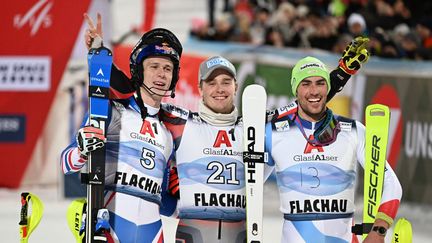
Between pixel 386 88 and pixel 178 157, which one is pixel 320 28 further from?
pixel 178 157

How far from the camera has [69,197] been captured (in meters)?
16.0

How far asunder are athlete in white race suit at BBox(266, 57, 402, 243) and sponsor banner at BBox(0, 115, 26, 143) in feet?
30.3

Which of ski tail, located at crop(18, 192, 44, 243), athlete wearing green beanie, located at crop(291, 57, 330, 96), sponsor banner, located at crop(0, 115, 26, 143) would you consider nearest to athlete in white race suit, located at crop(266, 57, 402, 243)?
athlete wearing green beanie, located at crop(291, 57, 330, 96)

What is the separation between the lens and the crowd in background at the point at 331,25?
15.9 m

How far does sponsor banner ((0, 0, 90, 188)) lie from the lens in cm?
1648

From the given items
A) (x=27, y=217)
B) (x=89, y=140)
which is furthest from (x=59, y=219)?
(x=89, y=140)

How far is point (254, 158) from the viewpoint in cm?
759

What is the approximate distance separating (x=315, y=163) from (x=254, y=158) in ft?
1.39

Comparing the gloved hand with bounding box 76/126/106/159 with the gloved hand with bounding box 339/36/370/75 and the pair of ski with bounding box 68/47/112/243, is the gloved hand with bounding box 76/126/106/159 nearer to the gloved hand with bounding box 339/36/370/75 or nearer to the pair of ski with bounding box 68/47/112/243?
the pair of ski with bounding box 68/47/112/243

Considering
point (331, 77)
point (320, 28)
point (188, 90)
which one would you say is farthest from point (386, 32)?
point (331, 77)

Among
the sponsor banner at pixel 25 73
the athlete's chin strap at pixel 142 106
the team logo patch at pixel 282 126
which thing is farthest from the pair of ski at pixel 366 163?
the sponsor banner at pixel 25 73

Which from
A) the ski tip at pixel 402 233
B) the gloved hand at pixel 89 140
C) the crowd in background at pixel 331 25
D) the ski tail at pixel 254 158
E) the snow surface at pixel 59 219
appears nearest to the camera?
the gloved hand at pixel 89 140

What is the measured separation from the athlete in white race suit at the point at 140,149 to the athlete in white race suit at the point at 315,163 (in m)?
0.73

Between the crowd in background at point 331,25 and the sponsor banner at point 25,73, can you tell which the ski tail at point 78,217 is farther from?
the sponsor banner at point 25,73
